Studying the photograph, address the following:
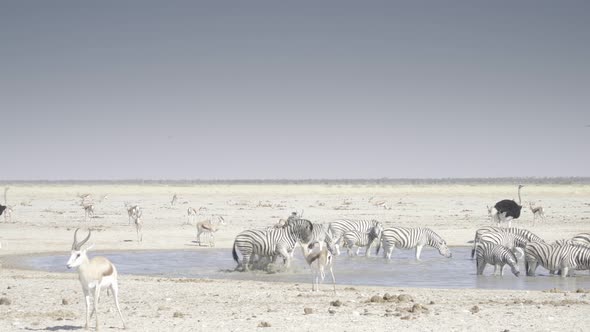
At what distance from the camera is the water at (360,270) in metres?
18.4

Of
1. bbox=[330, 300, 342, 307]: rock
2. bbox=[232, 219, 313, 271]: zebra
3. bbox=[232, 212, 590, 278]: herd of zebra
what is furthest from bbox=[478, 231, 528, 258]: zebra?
bbox=[330, 300, 342, 307]: rock

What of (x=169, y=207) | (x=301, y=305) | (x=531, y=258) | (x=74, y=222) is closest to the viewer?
(x=301, y=305)

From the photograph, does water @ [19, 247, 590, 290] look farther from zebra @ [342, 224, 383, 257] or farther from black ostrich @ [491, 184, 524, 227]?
black ostrich @ [491, 184, 524, 227]

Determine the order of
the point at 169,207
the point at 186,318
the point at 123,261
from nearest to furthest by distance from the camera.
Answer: the point at 186,318, the point at 123,261, the point at 169,207

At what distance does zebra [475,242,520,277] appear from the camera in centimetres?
1914

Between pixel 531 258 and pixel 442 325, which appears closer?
pixel 442 325

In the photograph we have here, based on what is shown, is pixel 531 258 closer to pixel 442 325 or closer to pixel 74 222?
pixel 442 325

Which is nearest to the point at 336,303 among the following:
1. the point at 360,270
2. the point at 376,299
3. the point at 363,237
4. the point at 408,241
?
the point at 376,299

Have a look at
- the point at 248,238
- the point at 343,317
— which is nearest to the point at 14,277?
the point at 248,238

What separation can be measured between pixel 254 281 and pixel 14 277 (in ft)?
17.4

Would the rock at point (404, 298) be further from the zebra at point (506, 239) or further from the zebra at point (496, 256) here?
the zebra at point (506, 239)

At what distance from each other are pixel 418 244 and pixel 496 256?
5014 millimetres

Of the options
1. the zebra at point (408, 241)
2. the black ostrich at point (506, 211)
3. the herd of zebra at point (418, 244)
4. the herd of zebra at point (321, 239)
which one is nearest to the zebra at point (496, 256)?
the herd of zebra at point (418, 244)

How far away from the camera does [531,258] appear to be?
19.3 meters
